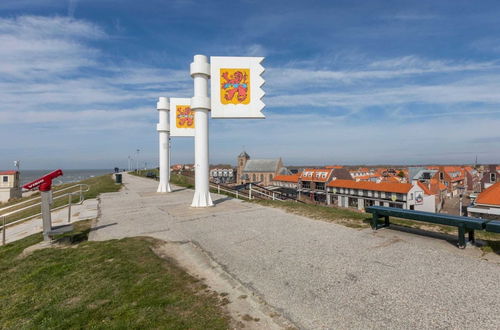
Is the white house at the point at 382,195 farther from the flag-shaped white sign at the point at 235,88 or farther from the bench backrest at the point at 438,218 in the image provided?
the bench backrest at the point at 438,218

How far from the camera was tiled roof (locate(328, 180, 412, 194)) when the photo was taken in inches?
1577

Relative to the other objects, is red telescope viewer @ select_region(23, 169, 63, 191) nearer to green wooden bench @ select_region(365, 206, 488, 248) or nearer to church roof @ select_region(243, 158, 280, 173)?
green wooden bench @ select_region(365, 206, 488, 248)

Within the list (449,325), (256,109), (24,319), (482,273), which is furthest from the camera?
(256,109)

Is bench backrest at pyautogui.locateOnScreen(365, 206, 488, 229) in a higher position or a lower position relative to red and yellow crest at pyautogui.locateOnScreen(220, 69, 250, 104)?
lower

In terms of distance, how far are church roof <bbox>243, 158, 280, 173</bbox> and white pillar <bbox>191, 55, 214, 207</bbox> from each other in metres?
73.0

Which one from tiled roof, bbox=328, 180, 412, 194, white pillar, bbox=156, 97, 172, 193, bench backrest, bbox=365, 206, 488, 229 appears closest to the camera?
bench backrest, bbox=365, 206, 488, 229

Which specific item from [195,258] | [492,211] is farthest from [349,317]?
[492,211]

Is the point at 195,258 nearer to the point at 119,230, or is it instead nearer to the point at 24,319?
the point at 24,319

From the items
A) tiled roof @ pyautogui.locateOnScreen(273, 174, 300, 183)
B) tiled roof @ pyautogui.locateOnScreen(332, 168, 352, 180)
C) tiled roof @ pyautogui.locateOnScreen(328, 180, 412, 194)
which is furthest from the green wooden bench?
tiled roof @ pyautogui.locateOnScreen(273, 174, 300, 183)

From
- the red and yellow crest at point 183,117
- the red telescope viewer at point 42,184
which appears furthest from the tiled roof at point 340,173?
the red telescope viewer at point 42,184

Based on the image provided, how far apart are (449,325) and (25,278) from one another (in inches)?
281

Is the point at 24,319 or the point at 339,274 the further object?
the point at 339,274

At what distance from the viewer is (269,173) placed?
84250mm

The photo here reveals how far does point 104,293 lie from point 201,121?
8.67m
